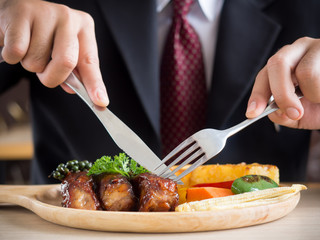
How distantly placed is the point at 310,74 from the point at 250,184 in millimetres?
426

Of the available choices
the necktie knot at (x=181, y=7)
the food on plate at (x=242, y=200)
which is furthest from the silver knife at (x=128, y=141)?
the necktie knot at (x=181, y=7)

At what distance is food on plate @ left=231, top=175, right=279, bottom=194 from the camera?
1.29 metres

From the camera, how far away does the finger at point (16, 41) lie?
142 centimetres

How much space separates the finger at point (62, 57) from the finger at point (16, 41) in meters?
0.09

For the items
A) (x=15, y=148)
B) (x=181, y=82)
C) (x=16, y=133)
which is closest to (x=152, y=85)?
(x=181, y=82)

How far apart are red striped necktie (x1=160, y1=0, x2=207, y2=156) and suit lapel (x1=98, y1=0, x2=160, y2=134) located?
4.1 inches

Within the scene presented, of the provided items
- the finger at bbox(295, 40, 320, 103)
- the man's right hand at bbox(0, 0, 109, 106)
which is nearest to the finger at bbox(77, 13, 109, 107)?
the man's right hand at bbox(0, 0, 109, 106)

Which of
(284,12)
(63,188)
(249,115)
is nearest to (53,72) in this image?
(63,188)

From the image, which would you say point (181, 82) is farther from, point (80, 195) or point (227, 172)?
point (80, 195)

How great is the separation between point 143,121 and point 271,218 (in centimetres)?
123

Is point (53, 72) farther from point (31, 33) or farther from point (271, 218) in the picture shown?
point (271, 218)

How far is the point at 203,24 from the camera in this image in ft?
7.75

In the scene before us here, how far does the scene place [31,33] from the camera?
4.94 ft

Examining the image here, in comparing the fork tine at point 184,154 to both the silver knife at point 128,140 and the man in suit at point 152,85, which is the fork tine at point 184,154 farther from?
the man in suit at point 152,85
